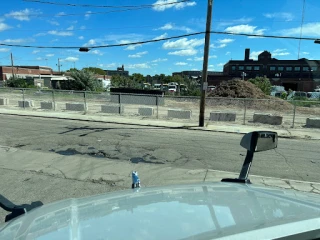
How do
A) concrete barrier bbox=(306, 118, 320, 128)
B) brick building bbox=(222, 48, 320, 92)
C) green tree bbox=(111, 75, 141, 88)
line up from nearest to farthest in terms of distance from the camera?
1. concrete barrier bbox=(306, 118, 320, 128)
2. green tree bbox=(111, 75, 141, 88)
3. brick building bbox=(222, 48, 320, 92)

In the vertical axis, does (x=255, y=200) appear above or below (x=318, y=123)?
above

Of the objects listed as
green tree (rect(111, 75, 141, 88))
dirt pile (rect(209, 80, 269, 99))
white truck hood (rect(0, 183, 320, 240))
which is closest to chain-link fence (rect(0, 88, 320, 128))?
dirt pile (rect(209, 80, 269, 99))

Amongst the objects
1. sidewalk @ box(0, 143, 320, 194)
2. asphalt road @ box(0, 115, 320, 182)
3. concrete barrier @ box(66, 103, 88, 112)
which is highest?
concrete barrier @ box(66, 103, 88, 112)

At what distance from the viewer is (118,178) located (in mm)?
5719

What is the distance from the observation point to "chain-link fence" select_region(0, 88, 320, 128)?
15993 millimetres

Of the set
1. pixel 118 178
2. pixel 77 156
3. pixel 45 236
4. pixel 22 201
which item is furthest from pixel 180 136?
pixel 45 236

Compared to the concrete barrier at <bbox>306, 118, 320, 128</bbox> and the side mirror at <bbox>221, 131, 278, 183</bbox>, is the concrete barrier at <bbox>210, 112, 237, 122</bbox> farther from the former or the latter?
the side mirror at <bbox>221, 131, 278, 183</bbox>

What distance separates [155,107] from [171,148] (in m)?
13.3

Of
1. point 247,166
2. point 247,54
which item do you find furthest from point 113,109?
point 247,54

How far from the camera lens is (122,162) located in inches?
274

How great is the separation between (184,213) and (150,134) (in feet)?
32.1

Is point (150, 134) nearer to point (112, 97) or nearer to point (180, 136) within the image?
point (180, 136)

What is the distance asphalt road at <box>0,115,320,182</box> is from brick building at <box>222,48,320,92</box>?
75.4 meters

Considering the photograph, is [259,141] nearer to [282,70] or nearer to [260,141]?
[260,141]
